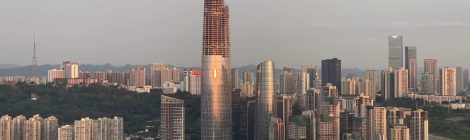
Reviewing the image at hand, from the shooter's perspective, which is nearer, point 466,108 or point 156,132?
point 156,132

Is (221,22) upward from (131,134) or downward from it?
upward

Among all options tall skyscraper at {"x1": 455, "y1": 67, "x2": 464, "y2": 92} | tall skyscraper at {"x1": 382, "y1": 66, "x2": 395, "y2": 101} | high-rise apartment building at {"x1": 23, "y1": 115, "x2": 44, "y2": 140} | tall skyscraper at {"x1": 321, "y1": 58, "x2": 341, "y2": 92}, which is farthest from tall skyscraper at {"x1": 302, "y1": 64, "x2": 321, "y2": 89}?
high-rise apartment building at {"x1": 23, "y1": 115, "x2": 44, "y2": 140}

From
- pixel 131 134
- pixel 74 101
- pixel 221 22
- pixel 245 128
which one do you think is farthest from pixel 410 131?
pixel 74 101

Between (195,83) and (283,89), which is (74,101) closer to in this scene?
(195,83)

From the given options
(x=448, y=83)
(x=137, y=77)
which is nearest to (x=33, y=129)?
(x=137, y=77)

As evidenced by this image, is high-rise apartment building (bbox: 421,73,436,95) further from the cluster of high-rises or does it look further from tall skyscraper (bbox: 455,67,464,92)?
the cluster of high-rises

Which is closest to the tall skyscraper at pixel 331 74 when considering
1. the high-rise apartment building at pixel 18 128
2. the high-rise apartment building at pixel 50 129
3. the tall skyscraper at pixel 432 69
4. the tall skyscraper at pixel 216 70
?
the tall skyscraper at pixel 432 69
